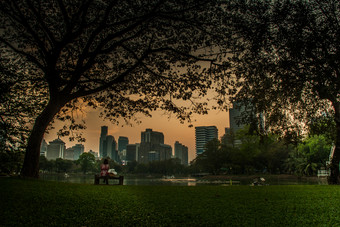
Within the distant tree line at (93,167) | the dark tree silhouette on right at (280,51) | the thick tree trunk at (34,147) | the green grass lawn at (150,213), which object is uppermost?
the dark tree silhouette on right at (280,51)

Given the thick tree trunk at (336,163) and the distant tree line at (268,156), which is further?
the distant tree line at (268,156)

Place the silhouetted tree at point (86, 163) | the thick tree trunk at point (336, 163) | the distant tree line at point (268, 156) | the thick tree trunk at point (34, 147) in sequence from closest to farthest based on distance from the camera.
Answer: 1. the thick tree trunk at point (34, 147)
2. the thick tree trunk at point (336, 163)
3. the distant tree line at point (268, 156)
4. the silhouetted tree at point (86, 163)

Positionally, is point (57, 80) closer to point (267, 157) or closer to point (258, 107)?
point (258, 107)

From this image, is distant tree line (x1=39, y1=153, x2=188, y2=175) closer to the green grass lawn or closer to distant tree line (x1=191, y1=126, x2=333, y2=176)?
distant tree line (x1=191, y1=126, x2=333, y2=176)

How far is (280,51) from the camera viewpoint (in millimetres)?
11797

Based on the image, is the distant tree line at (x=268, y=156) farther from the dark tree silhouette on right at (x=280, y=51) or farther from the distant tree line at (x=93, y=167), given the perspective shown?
the distant tree line at (x=93, y=167)

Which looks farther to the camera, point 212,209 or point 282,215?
point 212,209

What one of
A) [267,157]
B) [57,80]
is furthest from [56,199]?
[267,157]

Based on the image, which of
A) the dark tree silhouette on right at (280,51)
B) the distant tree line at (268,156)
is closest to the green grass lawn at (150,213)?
the dark tree silhouette on right at (280,51)

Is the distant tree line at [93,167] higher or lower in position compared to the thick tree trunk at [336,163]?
lower

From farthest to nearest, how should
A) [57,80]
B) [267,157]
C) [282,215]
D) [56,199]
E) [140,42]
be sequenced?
[267,157]
[140,42]
[57,80]
[56,199]
[282,215]

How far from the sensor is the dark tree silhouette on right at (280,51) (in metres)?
11.0

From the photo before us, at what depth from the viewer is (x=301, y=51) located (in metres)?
11.0

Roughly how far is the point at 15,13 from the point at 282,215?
43.6ft
